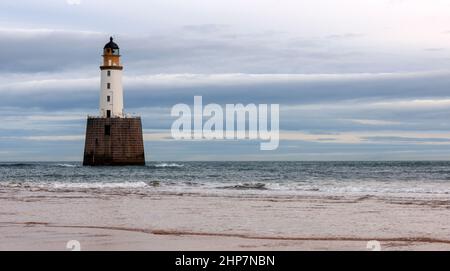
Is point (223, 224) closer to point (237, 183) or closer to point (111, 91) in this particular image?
point (237, 183)

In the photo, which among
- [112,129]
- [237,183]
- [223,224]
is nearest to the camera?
[223,224]

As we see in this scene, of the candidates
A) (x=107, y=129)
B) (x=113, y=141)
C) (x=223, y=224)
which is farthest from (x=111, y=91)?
(x=223, y=224)

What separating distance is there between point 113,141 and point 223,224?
156ft

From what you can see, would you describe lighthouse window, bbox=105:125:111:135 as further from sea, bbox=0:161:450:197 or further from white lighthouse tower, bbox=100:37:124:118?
sea, bbox=0:161:450:197

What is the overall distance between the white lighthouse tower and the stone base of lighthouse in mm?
847

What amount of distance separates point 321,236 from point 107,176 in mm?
34703

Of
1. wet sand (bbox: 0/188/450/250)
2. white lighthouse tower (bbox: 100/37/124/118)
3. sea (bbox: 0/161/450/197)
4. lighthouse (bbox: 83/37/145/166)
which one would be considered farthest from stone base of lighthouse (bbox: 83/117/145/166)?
wet sand (bbox: 0/188/450/250)

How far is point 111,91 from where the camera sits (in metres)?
62.8

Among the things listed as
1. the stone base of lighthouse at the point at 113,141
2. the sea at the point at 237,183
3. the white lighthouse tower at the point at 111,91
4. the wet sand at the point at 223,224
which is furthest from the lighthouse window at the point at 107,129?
the wet sand at the point at 223,224

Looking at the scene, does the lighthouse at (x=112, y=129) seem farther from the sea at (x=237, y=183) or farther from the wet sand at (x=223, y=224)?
the wet sand at (x=223, y=224)

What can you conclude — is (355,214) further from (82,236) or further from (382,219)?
(82,236)

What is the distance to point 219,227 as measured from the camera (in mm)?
15750
